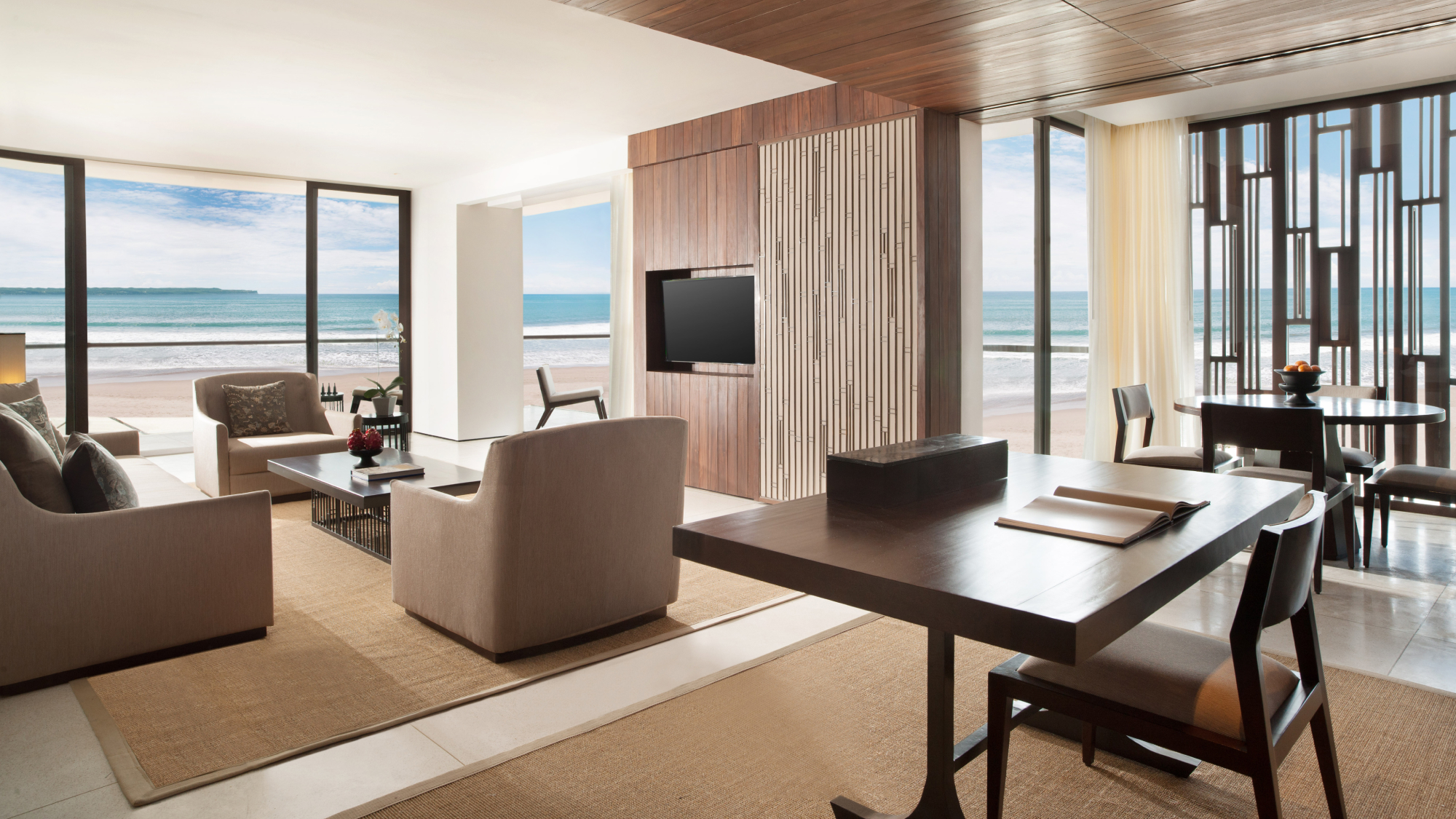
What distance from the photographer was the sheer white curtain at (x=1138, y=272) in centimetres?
548

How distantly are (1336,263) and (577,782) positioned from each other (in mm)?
5244

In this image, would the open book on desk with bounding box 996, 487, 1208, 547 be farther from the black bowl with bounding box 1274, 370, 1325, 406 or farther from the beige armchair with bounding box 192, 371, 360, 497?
the beige armchair with bounding box 192, 371, 360, 497

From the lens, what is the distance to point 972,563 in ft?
4.25

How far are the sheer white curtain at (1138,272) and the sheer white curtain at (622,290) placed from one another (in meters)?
3.17

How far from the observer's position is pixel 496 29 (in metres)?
3.90

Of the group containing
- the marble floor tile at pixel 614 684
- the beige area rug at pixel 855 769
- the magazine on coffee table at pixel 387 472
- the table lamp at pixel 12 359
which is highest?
the table lamp at pixel 12 359

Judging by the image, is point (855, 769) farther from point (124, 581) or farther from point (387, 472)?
point (387, 472)

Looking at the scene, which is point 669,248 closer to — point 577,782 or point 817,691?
point 817,691

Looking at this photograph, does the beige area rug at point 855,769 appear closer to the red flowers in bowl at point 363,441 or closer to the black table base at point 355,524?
the black table base at point 355,524

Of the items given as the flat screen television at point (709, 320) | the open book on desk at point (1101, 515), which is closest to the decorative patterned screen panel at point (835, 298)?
the flat screen television at point (709, 320)

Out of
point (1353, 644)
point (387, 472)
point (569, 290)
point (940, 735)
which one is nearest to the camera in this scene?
point (940, 735)

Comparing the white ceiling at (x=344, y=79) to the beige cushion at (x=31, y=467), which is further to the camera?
the white ceiling at (x=344, y=79)

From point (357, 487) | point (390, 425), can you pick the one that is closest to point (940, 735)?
point (357, 487)

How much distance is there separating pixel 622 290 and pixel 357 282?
14.3 m
